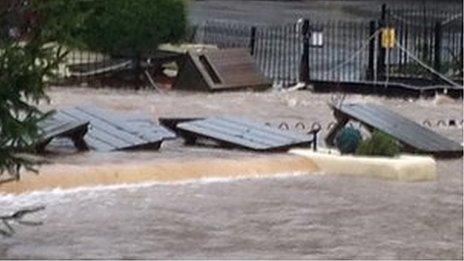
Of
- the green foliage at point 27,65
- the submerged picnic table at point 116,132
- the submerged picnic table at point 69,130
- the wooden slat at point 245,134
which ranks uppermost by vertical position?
the green foliage at point 27,65

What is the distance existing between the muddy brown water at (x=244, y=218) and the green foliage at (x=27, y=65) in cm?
114

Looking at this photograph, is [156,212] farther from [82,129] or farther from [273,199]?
[82,129]

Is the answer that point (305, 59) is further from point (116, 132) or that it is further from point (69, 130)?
point (69, 130)

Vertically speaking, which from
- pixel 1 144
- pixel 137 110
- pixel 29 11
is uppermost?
pixel 29 11

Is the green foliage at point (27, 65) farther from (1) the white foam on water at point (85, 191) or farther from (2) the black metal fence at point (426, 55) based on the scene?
(2) the black metal fence at point (426, 55)

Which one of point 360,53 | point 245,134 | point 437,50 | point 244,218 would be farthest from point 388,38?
point 244,218

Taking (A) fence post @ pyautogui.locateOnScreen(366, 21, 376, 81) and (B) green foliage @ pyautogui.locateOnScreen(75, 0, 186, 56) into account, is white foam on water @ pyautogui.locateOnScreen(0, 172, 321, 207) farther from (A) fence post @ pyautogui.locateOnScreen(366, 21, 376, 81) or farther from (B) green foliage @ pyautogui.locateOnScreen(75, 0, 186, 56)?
(A) fence post @ pyautogui.locateOnScreen(366, 21, 376, 81)

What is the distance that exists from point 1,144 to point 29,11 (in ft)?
2.78

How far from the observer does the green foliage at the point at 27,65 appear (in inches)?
→ 373

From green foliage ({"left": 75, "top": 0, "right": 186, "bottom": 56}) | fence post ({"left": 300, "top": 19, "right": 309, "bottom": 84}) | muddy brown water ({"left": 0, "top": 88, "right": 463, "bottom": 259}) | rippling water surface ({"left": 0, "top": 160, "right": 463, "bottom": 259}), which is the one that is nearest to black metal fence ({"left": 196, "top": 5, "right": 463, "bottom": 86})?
fence post ({"left": 300, "top": 19, "right": 309, "bottom": 84})

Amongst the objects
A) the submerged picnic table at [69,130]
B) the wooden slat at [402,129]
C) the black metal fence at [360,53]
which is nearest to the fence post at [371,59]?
the black metal fence at [360,53]

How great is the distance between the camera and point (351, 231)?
12.1 metres

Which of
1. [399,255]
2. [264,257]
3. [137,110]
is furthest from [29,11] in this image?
[137,110]

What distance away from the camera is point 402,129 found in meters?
16.8
